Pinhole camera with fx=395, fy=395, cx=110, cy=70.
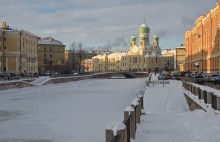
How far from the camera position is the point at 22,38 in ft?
340

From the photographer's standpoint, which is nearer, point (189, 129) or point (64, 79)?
point (189, 129)

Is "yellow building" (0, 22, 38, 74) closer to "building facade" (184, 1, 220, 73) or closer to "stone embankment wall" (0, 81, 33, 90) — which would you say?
"stone embankment wall" (0, 81, 33, 90)

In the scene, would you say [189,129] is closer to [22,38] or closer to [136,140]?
[136,140]

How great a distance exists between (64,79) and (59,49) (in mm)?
79421

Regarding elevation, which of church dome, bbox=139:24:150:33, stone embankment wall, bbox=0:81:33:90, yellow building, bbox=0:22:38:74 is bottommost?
stone embankment wall, bbox=0:81:33:90

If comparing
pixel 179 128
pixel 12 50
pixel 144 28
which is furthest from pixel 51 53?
pixel 179 128

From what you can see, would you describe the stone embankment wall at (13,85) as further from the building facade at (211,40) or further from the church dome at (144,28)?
the church dome at (144,28)

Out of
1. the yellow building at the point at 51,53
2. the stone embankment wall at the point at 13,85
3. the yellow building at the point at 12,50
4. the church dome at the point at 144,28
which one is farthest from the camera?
the church dome at the point at 144,28

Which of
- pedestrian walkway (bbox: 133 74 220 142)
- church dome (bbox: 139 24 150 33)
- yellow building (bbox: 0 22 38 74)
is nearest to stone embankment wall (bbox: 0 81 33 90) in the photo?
yellow building (bbox: 0 22 38 74)

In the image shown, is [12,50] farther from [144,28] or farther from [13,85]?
[144,28]

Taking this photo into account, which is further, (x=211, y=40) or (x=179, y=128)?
(x=211, y=40)

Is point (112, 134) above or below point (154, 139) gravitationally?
above

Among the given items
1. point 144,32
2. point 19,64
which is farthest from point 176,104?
point 144,32

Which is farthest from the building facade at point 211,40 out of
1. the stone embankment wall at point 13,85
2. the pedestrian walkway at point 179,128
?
the pedestrian walkway at point 179,128
